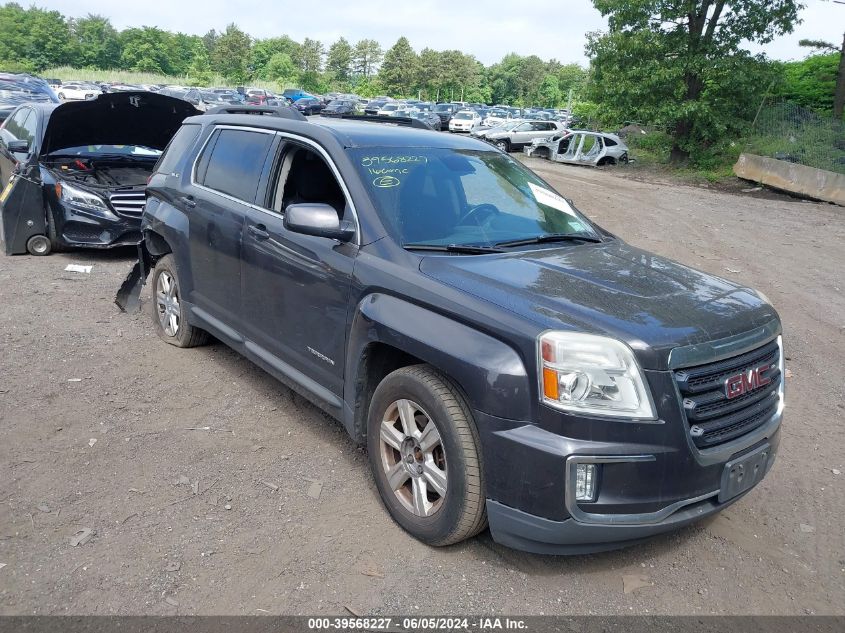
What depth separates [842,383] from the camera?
5.65 meters

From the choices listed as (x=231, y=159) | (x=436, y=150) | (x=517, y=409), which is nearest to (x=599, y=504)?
(x=517, y=409)

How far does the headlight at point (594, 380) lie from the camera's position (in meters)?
2.77

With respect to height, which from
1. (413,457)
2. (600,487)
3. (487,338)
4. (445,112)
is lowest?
(445,112)

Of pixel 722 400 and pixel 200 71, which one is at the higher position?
pixel 722 400

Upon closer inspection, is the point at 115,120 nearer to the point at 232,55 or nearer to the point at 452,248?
the point at 452,248

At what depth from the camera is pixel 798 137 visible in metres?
18.3

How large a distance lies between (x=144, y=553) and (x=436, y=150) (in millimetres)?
2750

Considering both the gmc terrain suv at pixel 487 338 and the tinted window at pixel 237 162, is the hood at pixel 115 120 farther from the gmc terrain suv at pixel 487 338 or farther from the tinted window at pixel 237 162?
the gmc terrain suv at pixel 487 338

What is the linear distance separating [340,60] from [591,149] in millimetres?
98078

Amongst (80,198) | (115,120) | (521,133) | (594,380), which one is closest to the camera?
(594,380)

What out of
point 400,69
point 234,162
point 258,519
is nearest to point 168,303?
point 234,162

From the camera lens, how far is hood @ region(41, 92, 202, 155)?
28.0 feet

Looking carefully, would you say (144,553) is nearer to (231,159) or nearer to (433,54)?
(231,159)

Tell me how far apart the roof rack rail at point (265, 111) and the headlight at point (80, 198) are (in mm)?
3483
